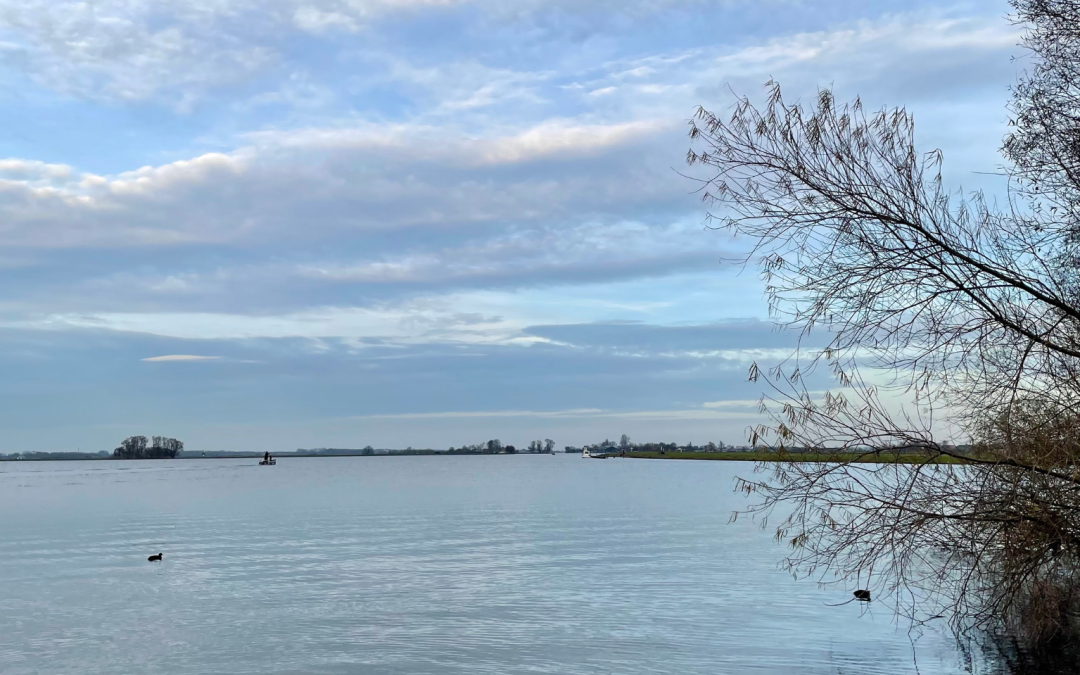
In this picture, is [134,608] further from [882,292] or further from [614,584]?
[882,292]

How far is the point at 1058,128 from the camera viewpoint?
13.0m

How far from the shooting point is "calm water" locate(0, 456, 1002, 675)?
18.4 metres

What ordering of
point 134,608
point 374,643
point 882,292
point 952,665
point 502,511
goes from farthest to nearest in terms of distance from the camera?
point 502,511
point 134,608
point 374,643
point 952,665
point 882,292

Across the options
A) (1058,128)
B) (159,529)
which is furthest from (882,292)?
(159,529)

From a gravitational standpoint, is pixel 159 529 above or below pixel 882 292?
below

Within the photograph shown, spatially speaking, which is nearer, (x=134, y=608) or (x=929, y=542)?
(x=929, y=542)

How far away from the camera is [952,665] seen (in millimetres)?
17312

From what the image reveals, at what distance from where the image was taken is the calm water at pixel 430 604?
1836 cm

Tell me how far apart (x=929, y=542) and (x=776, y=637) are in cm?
859

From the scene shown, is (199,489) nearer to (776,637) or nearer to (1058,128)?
(776,637)

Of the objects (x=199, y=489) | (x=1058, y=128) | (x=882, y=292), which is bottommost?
(x=199, y=489)

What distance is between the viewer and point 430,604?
24500mm

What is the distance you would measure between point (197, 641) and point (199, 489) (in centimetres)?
8110

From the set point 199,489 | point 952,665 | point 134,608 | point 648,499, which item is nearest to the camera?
point 952,665
